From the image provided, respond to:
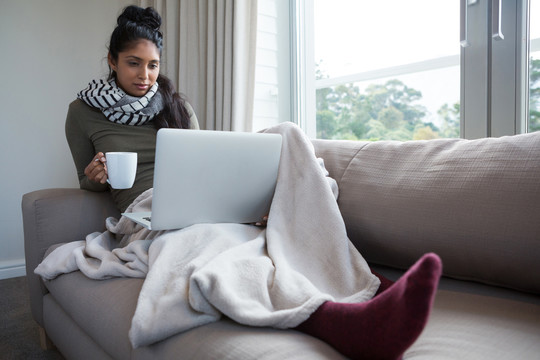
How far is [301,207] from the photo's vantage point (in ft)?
3.53

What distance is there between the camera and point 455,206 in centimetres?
98

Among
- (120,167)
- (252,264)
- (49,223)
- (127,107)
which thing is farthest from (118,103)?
(252,264)

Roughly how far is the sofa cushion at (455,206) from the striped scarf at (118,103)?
902mm

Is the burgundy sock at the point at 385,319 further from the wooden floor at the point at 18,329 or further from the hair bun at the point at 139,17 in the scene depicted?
the hair bun at the point at 139,17

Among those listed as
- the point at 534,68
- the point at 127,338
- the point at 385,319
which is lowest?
the point at 127,338

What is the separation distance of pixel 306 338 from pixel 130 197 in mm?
1047

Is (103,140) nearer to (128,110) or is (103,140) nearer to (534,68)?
(128,110)

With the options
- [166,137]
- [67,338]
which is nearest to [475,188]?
[166,137]

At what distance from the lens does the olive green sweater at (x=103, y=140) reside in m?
1.67

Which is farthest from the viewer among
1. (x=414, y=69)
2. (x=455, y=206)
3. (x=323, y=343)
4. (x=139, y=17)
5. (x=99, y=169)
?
(x=414, y=69)

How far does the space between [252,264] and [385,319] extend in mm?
327

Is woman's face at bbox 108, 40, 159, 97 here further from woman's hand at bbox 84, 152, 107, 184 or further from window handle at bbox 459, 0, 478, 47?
window handle at bbox 459, 0, 478, 47

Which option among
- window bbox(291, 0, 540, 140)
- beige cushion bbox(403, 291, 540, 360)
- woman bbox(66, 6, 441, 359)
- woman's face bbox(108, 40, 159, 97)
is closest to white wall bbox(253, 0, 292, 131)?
window bbox(291, 0, 540, 140)

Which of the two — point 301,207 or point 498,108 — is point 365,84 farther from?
point 301,207
